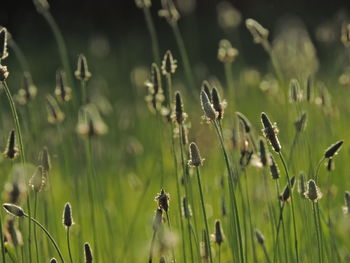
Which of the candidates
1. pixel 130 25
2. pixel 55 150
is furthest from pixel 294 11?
pixel 55 150

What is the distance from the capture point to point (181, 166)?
1.97 metres

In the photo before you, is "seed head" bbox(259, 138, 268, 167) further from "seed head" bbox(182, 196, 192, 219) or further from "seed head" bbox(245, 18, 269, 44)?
"seed head" bbox(245, 18, 269, 44)

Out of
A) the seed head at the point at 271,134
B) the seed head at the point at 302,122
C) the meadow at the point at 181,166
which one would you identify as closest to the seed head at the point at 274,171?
the meadow at the point at 181,166

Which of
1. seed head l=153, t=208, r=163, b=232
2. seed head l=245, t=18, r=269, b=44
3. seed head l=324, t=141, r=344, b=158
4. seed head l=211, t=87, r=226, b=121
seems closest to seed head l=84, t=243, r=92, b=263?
seed head l=153, t=208, r=163, b=232

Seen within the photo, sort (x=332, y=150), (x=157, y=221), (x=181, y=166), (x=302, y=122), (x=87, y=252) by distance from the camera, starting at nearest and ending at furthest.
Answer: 1. (x=157, y=221)
2. (x=87, y=252)
3. (x=332, y=150)
4. (x=302, y=122)
5. (x=181, y=166)

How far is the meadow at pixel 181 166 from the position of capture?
1.39 m

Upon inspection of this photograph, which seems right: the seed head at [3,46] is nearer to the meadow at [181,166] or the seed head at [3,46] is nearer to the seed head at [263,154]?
the meadow at [181,166]

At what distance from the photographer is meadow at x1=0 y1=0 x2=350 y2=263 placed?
139cm

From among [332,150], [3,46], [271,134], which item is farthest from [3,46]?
[332,150]

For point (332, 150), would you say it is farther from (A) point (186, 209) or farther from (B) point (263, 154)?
(A) point (186, 209)

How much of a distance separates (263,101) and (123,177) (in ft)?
3.19

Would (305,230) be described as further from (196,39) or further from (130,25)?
(130,25)

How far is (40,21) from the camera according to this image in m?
8.08

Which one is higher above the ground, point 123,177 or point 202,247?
point 123,177
